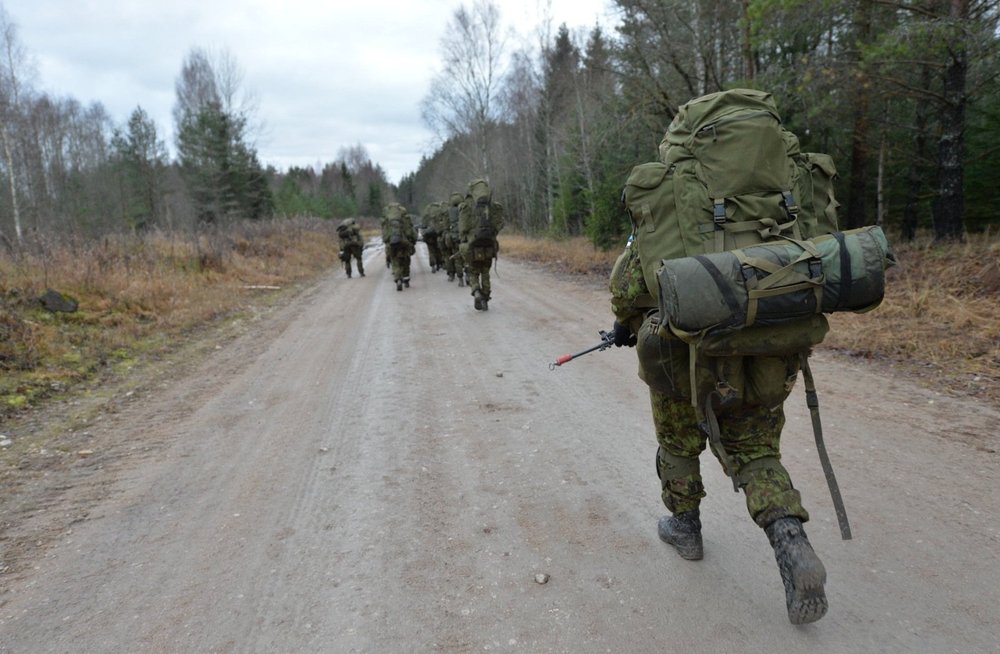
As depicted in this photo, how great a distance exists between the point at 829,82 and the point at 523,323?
612cm

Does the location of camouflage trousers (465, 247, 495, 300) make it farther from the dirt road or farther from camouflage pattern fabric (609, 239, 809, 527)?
camouflage pattern fabric (609, 239, 809, 527)

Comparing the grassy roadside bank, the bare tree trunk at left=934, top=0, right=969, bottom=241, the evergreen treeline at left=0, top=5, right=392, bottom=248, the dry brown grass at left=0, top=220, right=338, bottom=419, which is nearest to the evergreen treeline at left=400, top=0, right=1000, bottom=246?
the bare tree trunk at left=934, top=0, right=969, bottom=241

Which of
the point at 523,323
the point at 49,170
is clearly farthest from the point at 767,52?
the point at 49,170

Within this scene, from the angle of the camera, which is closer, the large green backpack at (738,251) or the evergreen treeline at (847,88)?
the large green backpack at (738,251)

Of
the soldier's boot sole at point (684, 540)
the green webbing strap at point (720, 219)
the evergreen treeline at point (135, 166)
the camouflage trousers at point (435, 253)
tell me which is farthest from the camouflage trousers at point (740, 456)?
the evergreen treeline at point (135, 166)

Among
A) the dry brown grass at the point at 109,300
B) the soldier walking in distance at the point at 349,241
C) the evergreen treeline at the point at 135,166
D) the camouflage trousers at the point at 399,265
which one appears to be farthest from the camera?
the evergreen treeline at the point at 135,166

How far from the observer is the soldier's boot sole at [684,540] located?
254cm

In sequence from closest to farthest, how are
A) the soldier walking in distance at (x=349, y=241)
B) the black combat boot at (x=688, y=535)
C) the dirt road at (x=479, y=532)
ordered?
the dirt road at (x=479, y=532), the black combat boot at (x=688, y=535), the soldier walking in distance at (x=349, y=241)

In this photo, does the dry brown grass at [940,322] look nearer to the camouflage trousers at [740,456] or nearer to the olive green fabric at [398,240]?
the camouflage trousers at [740,456]

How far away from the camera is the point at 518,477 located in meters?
3.45

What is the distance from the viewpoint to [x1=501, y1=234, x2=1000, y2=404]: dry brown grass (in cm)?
501

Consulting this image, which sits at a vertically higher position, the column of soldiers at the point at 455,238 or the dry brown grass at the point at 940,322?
the column of soldiers at the point at 455,238

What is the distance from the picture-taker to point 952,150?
898 centimetres

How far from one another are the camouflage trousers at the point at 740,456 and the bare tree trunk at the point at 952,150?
9.18 m
